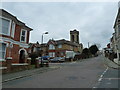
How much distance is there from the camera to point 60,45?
47406mm

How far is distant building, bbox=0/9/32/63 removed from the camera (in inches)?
586

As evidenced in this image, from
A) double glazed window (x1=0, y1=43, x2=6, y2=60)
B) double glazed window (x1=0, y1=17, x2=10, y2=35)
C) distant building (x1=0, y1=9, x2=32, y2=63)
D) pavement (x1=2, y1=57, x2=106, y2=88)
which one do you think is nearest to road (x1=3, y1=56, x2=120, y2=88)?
pavement (x1=2, y1=57, x2=106, y2=88)

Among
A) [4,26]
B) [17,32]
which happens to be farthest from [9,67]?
[17,32]

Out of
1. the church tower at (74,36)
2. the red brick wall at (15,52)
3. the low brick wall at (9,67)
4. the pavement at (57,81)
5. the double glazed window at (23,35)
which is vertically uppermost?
the church tower at (74,36)

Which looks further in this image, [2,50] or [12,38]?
[12,38]

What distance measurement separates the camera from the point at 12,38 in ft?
55.0

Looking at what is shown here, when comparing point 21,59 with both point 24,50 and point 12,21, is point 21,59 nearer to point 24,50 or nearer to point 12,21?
point 24,50

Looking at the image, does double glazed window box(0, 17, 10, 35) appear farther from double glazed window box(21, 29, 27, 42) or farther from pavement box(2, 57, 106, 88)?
pavement box(2, 57, 106, 88)

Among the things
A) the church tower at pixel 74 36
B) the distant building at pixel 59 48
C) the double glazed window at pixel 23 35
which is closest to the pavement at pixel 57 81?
the double glazed window at pixel 23 35

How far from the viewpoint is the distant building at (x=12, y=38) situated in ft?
48.8

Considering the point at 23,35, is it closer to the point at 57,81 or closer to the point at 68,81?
the point at 57,81

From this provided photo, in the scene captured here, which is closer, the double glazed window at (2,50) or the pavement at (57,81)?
the pavement at (57,81)

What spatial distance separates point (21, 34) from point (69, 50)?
3089cm

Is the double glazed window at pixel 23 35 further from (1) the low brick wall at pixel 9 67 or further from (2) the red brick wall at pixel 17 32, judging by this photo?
(1) the low brick wall at pixel 9 67
